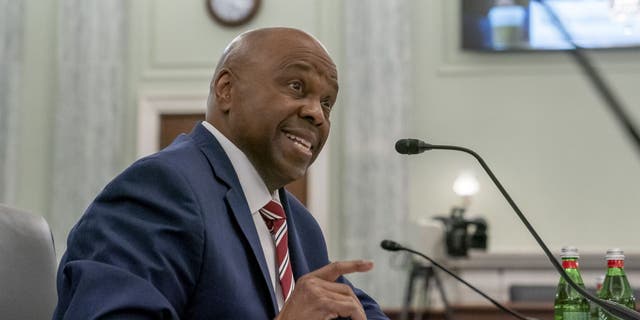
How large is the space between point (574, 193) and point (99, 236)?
6021 millimetres

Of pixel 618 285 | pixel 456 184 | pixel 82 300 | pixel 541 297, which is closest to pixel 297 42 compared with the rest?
pixel 82 300

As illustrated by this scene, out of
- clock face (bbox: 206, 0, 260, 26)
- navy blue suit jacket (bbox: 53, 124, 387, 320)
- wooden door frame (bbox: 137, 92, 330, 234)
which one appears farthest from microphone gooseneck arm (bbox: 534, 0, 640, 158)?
clock face (bbox: 206, 0, 260, 26)

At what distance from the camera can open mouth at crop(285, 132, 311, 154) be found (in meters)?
1.72

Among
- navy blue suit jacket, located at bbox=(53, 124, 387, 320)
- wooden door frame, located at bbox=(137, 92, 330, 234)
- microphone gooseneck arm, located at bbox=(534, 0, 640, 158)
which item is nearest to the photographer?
microphone gooseneck arm, located at bbox=(534, 0, 640, 158)

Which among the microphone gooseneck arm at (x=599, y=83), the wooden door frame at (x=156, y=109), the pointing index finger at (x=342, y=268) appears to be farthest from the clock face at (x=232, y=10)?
the microphone gooseneck arm at (x=599, y=83)

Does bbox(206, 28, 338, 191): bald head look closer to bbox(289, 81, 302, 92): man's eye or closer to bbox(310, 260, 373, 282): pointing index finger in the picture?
bbox(289, 81, 302, 92): man's eye

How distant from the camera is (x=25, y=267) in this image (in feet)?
5.18

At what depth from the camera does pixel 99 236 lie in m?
1.38

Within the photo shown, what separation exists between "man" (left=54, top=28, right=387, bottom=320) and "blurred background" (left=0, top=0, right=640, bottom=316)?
498 centimetres

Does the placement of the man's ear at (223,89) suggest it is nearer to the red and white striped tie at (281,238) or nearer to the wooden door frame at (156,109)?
the red and white striped tie at (281,238)

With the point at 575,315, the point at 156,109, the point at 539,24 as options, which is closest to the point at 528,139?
the point at 539,24

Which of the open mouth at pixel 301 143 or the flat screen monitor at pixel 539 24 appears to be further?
the flat screen monitor at pixel 539 24

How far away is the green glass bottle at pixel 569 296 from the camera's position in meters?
1.76

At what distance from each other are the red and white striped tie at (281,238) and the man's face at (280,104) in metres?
0.05
